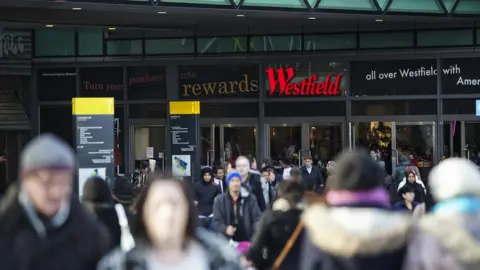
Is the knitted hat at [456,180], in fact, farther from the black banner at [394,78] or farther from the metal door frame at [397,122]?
the black banner at [394,78]

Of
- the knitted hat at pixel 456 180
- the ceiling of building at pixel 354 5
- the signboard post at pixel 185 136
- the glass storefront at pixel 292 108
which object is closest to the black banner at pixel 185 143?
the signboard post at pixel 185 136

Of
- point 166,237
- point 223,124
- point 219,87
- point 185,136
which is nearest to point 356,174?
point 166,237

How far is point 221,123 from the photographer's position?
1002 inches

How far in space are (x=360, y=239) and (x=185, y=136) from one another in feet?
60.1

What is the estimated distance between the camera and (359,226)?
3.95 metres

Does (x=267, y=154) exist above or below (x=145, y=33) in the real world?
below

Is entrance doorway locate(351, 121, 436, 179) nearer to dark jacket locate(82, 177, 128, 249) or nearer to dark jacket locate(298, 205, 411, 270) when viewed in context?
dark jacket locate(82, 177, 128, 249)

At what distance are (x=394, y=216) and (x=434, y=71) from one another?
20738mm

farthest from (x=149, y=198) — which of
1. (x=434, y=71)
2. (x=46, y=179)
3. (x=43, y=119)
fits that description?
(x=43, y=119)

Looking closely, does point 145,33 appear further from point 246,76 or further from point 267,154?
point 267,154

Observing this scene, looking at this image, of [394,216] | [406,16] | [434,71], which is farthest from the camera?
[434,71]

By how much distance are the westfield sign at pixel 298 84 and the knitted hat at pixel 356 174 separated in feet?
68.2

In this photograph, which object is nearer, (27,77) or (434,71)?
(434,71)

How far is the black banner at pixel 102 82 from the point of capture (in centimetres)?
2603
